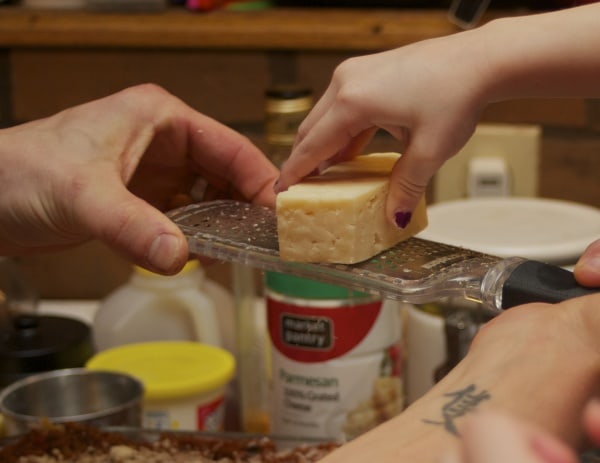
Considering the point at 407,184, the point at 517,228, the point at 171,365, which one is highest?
the point at 407,184

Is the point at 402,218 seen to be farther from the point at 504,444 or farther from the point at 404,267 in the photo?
the point at 504,444

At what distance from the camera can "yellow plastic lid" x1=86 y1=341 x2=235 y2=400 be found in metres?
0.80

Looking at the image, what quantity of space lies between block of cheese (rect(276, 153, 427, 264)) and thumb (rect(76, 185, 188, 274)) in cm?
7

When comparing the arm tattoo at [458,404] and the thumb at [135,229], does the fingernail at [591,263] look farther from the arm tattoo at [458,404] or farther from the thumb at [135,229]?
the thumb at [135,229]

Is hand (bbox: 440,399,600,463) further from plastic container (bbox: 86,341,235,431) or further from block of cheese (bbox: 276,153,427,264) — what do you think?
plastic container (bbox: 86,341,235,431)

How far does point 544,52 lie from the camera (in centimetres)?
52

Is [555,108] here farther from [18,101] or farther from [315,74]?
[18,101]

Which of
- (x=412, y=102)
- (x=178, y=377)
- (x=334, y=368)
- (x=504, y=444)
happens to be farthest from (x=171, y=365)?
(x=504, y=444)

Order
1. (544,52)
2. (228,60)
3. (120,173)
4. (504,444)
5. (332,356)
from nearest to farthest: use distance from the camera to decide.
→ 1. (504,444)
2. (544,52)
3. (120,173)
4. (332,356)
5. (228,60)

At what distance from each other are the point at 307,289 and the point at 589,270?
0.99ft

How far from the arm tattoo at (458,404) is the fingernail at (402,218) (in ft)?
0.59

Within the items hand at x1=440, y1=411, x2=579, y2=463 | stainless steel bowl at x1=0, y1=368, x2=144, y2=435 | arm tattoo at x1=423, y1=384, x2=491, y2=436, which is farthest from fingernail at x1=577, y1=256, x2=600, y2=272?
stainless steel bowl at x1=0, y1=368, x2=144, y2=435

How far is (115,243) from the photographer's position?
0.62m

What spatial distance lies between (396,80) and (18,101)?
658 millimetres
